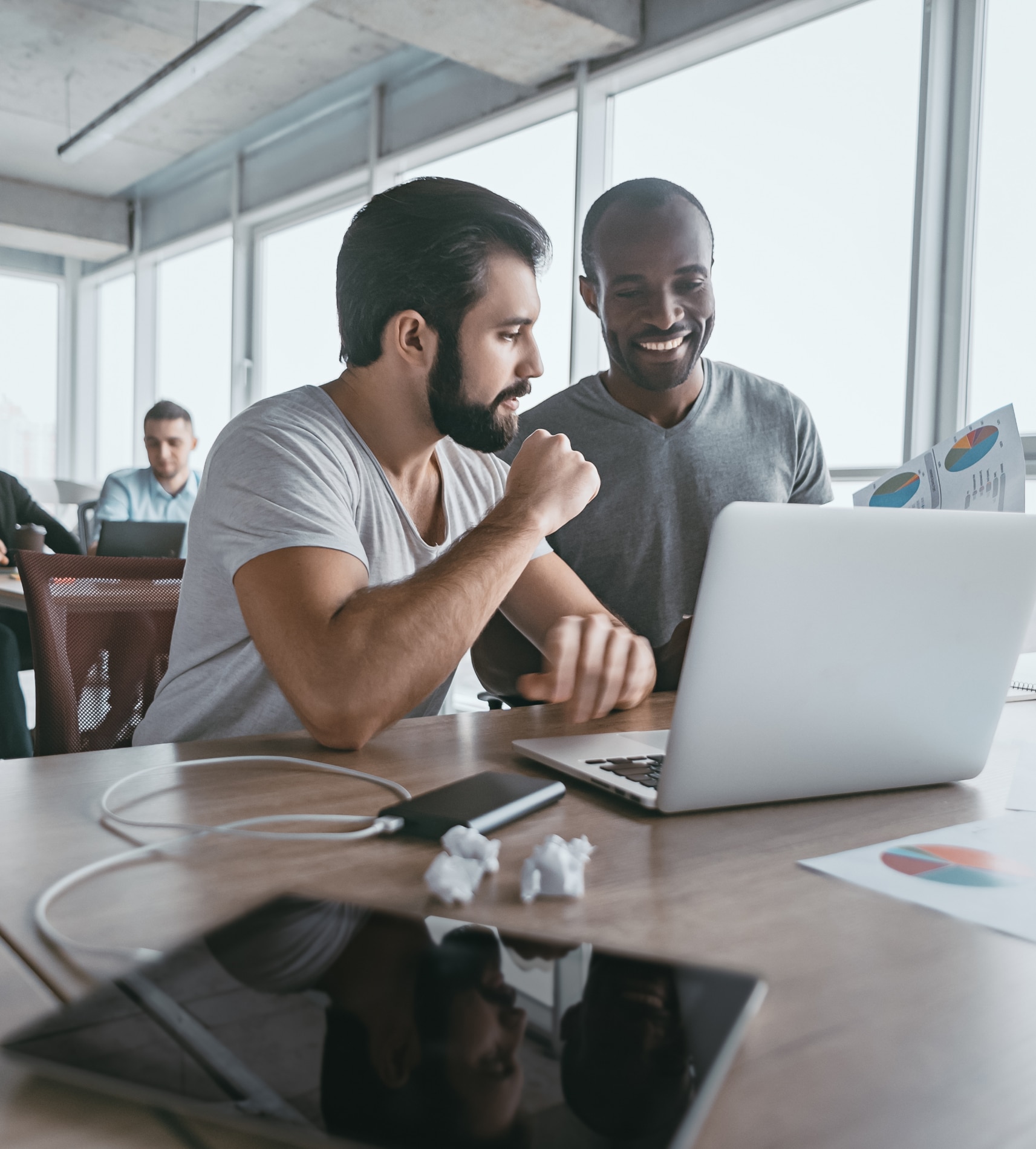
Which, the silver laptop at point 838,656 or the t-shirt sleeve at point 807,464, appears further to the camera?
the t-shirt sleeve at point 807,464

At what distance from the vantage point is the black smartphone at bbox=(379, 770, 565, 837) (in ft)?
Answer: 2.32

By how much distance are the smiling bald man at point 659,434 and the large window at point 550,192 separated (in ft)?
7.18

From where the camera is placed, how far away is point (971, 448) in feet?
4.31

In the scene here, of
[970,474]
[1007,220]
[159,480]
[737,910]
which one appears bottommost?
[737,910]

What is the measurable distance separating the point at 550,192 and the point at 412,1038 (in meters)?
4.59

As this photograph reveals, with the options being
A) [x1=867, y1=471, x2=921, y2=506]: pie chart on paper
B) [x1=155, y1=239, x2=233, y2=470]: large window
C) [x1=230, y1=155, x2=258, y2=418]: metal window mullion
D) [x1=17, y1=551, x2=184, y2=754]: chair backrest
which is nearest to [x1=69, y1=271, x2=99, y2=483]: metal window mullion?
[x1=155, y1=239, x2=233, y2=470]: large window

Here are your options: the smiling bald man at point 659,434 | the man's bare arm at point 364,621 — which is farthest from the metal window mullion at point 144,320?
the man's bare arm at point 364,621

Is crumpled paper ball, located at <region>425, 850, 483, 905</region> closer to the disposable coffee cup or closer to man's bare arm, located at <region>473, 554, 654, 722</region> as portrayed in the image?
man's bare arm, located at <region>473, 554, 654, 722</region>

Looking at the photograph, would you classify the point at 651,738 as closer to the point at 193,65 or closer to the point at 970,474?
the point at 970,474

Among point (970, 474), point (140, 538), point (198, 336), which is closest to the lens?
point (970, 474)

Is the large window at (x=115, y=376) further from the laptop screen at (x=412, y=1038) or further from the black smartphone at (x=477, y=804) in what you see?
the laptop screen at (x=412, y=1038)

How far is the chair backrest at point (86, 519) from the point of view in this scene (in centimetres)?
505

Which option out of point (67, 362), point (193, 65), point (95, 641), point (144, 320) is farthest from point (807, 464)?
point (67, 362)

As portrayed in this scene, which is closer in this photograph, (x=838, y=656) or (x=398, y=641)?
(x=838, y=656)
